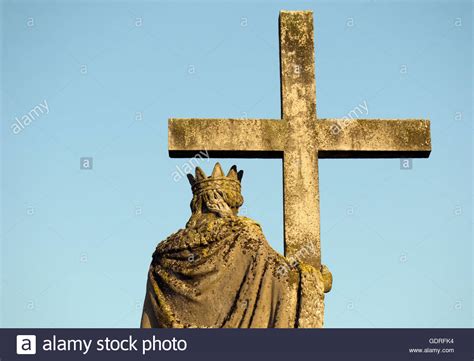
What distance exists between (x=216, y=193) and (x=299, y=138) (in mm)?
1249

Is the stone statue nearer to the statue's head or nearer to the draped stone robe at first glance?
the draped stone robe

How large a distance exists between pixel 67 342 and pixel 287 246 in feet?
8.20

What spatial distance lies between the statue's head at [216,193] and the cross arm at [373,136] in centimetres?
120

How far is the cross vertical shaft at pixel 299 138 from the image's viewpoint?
35.7 feet

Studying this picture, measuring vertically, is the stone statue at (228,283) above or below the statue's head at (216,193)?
below

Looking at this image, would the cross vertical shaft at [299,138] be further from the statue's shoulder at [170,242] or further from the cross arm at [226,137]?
the statue's shoulder at [170,242]

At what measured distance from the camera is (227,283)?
32.3ft

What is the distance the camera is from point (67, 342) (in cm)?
942

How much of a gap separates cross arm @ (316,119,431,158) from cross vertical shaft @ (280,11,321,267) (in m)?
0.18

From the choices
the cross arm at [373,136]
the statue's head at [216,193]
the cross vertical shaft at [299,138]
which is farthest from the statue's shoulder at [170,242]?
the cross arm at [373,136]

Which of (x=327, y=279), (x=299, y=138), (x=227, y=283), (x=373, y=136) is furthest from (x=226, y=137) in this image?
(x=227, y=283)

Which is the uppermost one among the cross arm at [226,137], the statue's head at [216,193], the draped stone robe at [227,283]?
the cross arm at [226,137]

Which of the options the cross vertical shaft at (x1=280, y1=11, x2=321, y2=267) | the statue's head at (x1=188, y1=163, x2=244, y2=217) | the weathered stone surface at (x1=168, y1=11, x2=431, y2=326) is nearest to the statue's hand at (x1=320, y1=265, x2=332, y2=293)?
the cross vertical shaft at (x1=280, y1=11, x2=321, y2=267)

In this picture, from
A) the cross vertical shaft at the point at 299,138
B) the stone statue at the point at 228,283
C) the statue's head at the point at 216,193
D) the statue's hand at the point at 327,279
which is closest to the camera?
the stone statue at the point at 228,283
